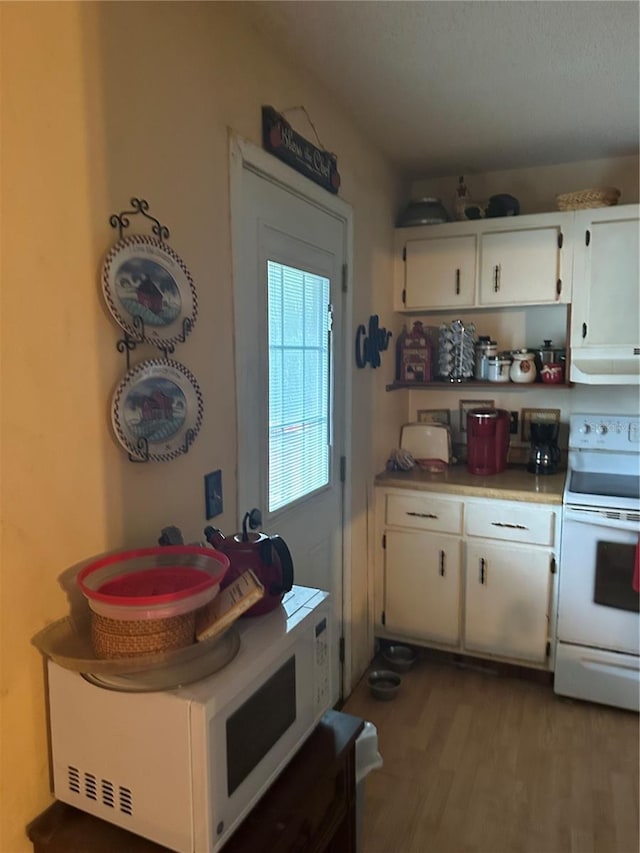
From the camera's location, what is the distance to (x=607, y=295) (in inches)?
104

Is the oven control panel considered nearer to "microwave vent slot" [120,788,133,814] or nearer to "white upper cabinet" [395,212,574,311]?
"white upper cabinet" [395,212,574,311]

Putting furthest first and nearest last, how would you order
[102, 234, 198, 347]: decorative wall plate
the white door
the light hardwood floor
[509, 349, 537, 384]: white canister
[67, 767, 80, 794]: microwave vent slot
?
1. [509, 349, 537, 384]: white canister
2. the light hardwood floor
3. the white door
4. [102, 234, 198, 347]: decorative wall plate
5. [67, 767, 80, 794]: microwave vent slot

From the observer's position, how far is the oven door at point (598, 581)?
2.40 metres

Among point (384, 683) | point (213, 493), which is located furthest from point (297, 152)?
point (384, 683)

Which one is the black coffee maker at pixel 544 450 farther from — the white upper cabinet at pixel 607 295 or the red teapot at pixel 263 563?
the red teapot at pixel 263 563

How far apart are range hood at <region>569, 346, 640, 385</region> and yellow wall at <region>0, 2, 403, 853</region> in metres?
1.81

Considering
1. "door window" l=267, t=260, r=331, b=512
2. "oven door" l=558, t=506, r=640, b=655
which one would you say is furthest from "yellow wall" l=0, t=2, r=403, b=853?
"oven door" l=558, t=506, r=640, b=655

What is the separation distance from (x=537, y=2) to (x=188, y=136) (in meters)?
1.03

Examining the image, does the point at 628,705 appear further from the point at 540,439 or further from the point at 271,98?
the point at 271,98

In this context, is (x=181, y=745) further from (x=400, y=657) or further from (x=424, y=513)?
(x=400, y=657)

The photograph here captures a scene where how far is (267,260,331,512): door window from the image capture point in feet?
6.28

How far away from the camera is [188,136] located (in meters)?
1.43

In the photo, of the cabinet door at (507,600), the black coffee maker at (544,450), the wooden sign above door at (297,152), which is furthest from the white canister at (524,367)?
the wooden sign above door at (297,152)

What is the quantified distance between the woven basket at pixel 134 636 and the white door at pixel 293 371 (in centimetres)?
70
